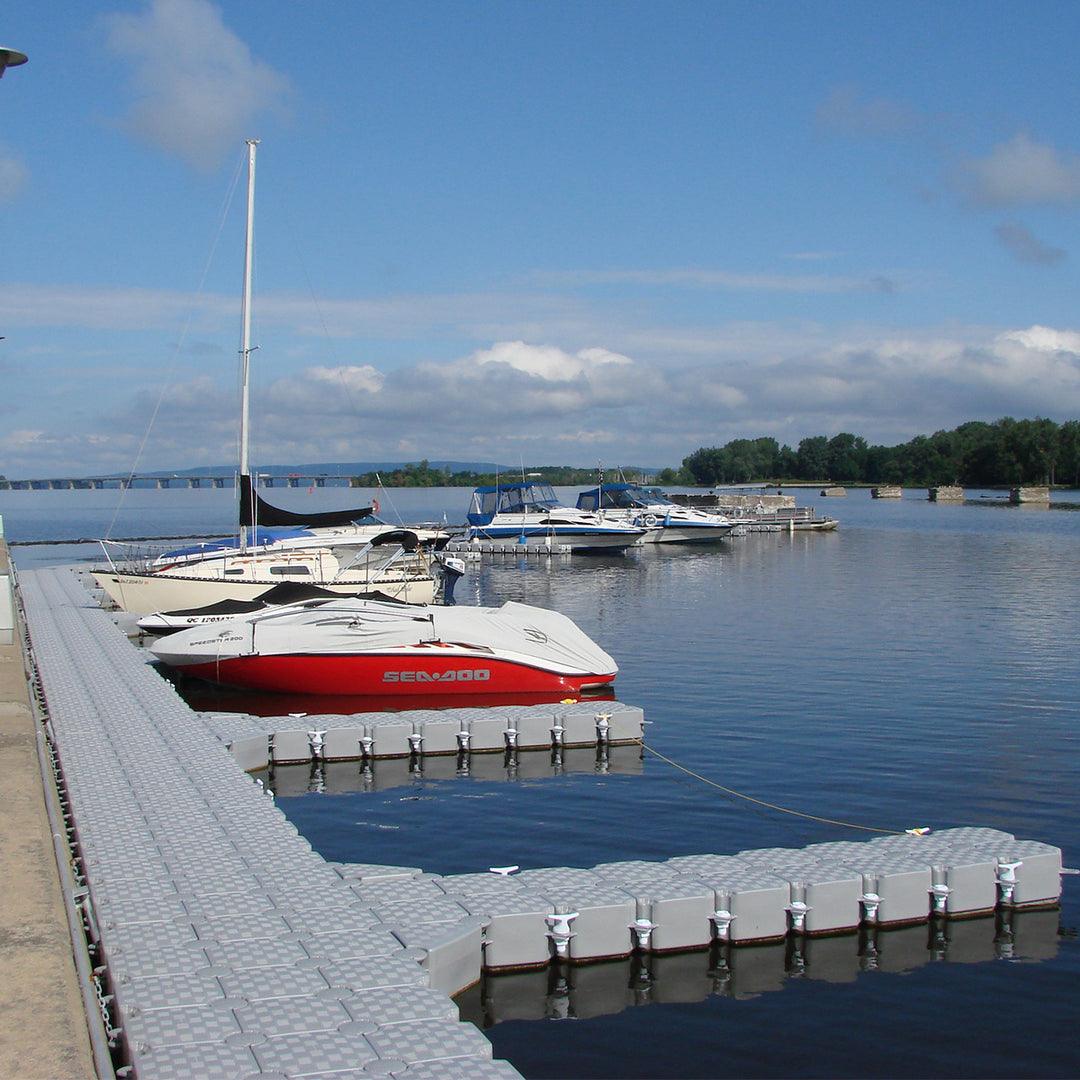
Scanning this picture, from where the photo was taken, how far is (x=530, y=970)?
9.38 m

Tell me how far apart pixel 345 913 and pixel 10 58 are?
7.60 meters

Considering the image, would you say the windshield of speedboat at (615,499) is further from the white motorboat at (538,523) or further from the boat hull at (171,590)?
the boat hull at (171,590)

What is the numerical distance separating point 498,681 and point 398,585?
12.1m

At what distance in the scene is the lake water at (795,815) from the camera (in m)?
8.64

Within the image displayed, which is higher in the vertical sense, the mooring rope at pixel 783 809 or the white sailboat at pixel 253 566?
the white sailboat at pixel 253 566

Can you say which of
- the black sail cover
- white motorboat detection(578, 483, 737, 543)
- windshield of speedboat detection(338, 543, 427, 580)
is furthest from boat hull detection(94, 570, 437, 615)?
white motorboat detection(578, 483, 737, 543)

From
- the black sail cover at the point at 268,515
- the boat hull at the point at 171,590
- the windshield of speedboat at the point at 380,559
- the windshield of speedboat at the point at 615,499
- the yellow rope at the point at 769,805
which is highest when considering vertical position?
the windshield of speedboat at the point at 615,499

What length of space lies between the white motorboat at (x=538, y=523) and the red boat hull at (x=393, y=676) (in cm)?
4675

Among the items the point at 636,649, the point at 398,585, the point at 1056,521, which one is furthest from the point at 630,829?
the point at 1056,521

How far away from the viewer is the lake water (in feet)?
28.3

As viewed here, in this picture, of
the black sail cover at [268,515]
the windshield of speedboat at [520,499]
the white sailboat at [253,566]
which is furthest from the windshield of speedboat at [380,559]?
the windshield of speedboat at [520,499]

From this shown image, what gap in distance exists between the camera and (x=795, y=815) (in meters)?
14.1

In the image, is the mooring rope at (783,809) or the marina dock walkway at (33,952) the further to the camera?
the mooring rope at (783,809)

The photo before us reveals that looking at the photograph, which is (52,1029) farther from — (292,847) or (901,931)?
(901,931)
